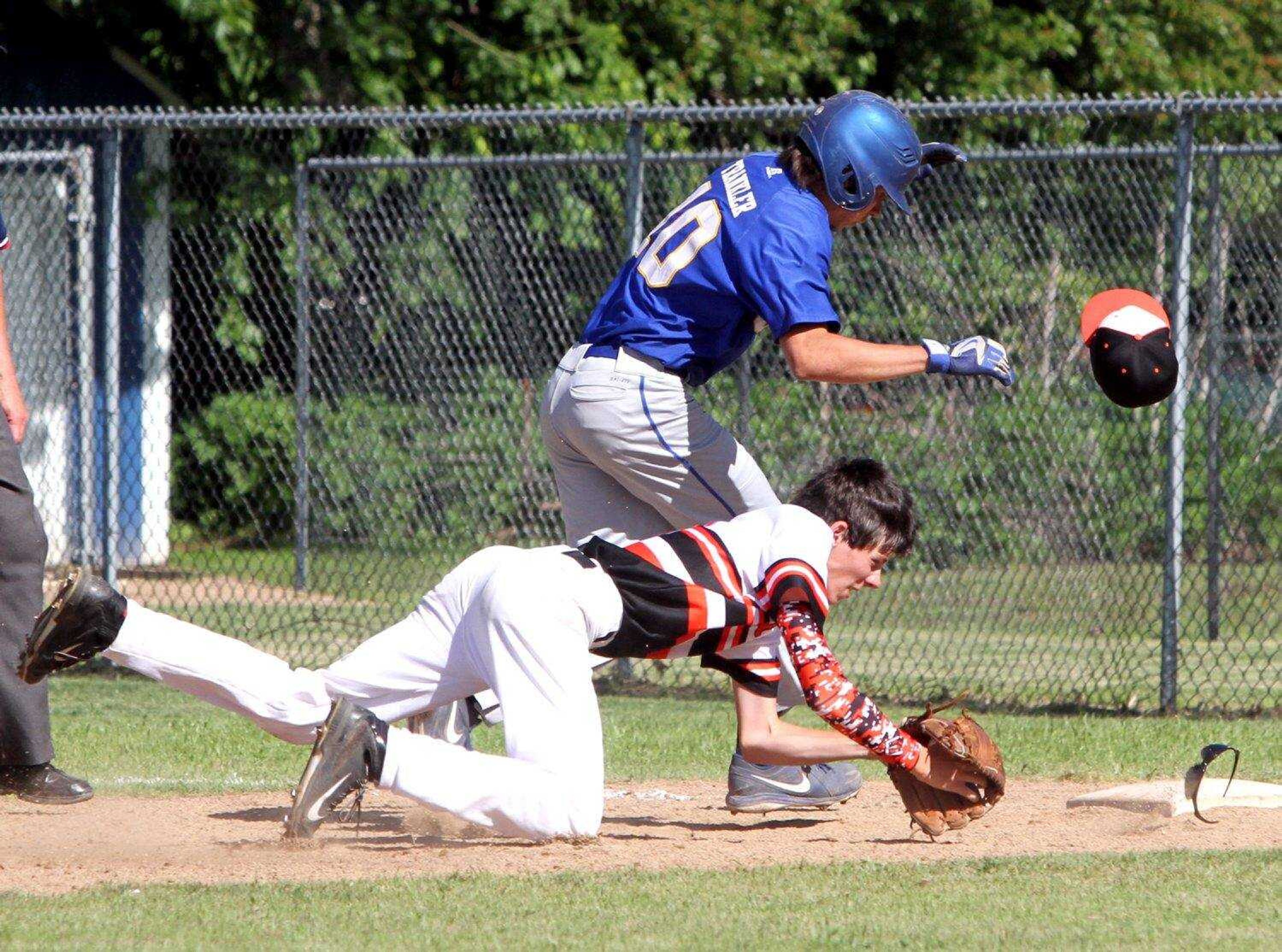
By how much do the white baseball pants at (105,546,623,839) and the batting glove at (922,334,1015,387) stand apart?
112 cm

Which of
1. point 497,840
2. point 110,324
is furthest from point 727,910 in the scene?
point 110,324

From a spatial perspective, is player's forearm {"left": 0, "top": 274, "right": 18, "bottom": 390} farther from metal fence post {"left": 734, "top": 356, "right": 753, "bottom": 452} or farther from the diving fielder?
metal fence post {"left": 734, "top": 356, "right": 753, "bottom": 452}

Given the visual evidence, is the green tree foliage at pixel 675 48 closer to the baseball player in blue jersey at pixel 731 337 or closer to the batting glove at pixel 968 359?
the baseball player in blue jersey at pixel 731 337

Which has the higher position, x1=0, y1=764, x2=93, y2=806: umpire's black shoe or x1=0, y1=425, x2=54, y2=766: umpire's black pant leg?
x1=0, y1=425, x2=54, y2=766: umpire's black pant leg

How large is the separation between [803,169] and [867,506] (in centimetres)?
112

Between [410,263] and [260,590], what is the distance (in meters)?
2.02

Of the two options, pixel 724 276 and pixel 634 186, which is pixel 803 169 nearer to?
pixel 724 276

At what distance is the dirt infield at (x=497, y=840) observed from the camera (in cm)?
447

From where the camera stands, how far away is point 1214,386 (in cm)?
805

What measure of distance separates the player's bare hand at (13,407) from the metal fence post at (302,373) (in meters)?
2.95

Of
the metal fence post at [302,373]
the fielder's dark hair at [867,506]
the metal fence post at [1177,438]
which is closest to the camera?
the fielder's dark hair at [867,506]

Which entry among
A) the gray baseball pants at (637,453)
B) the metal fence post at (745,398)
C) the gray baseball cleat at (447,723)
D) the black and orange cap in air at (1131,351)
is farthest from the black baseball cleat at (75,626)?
the metal fence post at (745,398)

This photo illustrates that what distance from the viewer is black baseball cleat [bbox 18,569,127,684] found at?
4473 mm

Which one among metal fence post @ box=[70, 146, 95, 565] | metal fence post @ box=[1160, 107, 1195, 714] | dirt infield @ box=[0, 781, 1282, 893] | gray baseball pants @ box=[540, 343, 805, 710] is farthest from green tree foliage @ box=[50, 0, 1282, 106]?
dirt infield @ box=[0, 781, 1282, 893]
